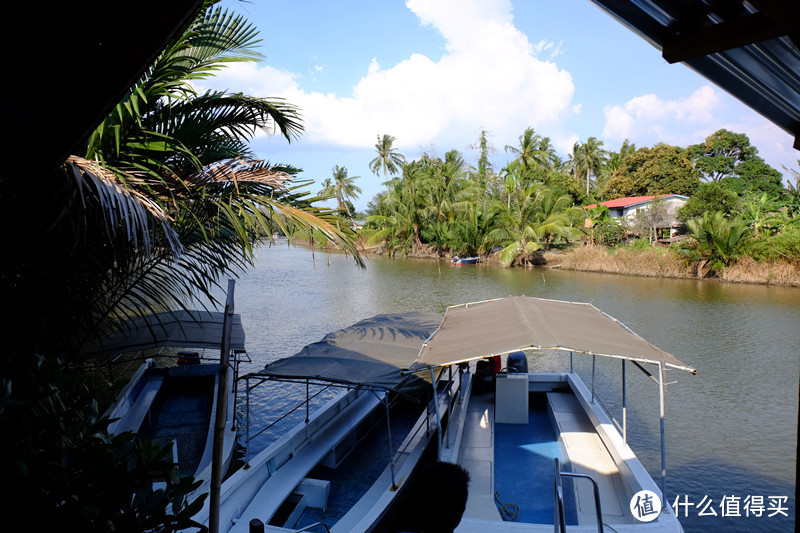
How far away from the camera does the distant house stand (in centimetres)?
3378

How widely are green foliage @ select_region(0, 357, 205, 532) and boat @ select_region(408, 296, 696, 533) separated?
2168 millimetres

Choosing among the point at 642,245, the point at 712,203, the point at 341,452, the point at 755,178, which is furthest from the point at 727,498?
the point at 755,178

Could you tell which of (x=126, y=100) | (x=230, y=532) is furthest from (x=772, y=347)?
(x=126, y=100)

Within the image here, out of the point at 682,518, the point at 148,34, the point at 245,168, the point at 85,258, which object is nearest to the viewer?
the point at 148,34

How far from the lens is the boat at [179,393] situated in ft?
23.6

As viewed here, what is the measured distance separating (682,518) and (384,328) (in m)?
5.05

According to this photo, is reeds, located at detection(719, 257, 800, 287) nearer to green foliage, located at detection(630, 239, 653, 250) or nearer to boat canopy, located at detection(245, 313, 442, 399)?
green foliage, located at detection(630, 239, 653, 250)

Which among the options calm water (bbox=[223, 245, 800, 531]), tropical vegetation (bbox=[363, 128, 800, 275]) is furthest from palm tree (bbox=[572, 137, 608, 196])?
calm water (bbox=[223, 245, 800, 531])

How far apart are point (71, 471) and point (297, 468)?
454 centimetres

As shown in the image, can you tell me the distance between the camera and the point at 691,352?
1389 centimetres

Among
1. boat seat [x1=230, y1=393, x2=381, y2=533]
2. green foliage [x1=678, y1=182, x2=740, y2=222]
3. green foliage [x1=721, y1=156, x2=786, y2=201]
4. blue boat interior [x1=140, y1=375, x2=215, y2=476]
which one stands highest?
green foliage [x1=721, y1=156, x2=786, y2=201]

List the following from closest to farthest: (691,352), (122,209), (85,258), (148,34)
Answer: (148,34) → (122,209) → (85,258) → (691,352)

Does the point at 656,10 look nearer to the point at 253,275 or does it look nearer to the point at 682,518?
the point at 682,518

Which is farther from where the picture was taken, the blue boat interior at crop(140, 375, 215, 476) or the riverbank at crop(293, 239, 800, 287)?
the riverbank at crop(293, 239, 800, 287)
